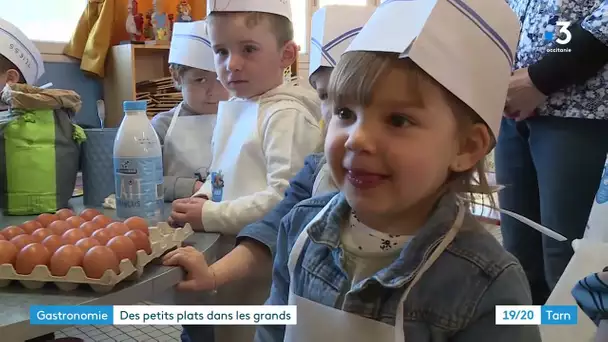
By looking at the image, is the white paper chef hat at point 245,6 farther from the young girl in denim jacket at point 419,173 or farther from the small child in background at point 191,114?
the young girl in denim jacket at point 419,173

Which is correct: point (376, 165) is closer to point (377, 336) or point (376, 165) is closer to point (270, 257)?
point (377, 336)

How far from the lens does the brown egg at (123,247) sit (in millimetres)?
663

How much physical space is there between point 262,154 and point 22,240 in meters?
0.51

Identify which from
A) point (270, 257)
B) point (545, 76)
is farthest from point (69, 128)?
point (545, 76)

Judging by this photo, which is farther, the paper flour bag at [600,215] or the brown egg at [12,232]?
the paper flour bag at [600,215]

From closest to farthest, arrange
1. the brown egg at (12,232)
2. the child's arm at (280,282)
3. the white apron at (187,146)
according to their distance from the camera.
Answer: the brown egg at (12,232) → the child's arm at (280,282) → the white apron at (187,146)

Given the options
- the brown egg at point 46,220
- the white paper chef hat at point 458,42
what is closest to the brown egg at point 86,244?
the brown egg at point 46,220

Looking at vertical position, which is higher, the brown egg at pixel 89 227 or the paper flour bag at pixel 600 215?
the brown egg at pixel 89 227

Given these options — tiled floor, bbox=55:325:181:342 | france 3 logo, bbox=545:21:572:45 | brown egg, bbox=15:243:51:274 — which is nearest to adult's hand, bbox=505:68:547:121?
france 3 logo, bbox=545:21:572:45

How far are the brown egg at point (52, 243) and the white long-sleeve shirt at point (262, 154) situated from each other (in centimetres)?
31

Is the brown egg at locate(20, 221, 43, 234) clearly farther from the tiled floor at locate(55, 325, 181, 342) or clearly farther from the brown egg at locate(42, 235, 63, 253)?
the tiled floor at locate(55, 325, 181, 342)

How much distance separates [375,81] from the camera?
2.06 feet

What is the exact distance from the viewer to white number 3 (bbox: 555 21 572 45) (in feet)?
3.49

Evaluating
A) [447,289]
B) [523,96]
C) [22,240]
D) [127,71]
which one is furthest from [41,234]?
[127,71]
